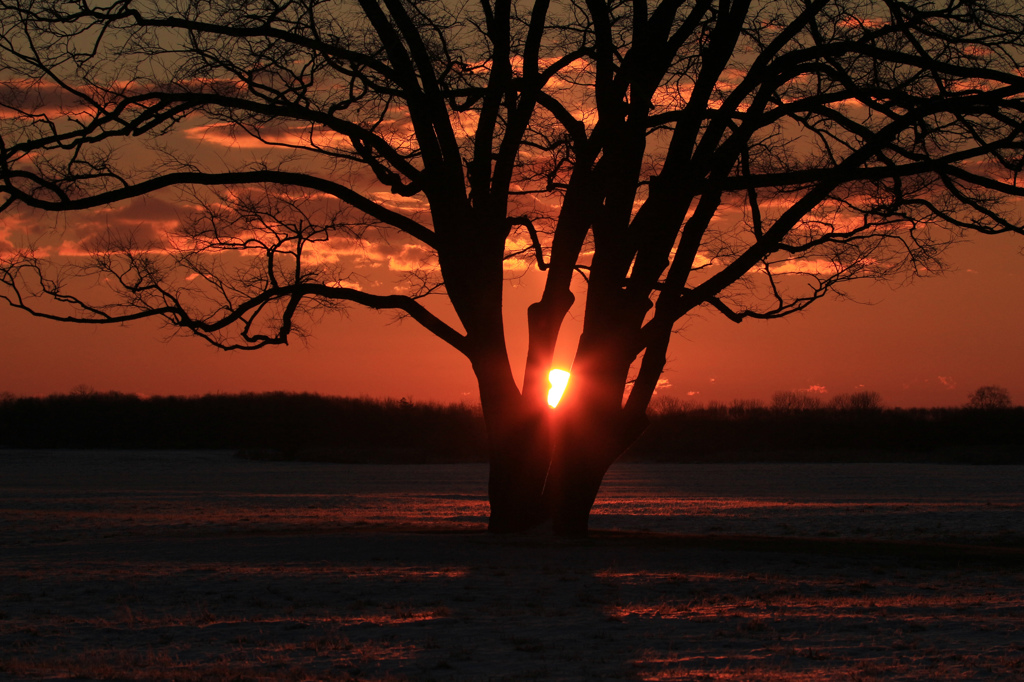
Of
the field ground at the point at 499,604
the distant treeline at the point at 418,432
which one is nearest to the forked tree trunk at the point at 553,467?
the field ground at the point at 499,604

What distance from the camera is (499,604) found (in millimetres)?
9570

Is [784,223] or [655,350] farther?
[655,350]

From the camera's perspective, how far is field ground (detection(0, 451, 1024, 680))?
6977mm

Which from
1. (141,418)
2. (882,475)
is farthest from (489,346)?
(141,418)

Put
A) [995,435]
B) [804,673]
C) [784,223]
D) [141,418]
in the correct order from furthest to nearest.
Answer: [141,418] → [995,435] → [784,223] → [804,673]

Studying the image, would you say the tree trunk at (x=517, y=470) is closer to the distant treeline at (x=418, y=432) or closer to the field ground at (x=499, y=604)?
the field ground at (x=499, y=604)

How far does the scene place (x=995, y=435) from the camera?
79.7 metres

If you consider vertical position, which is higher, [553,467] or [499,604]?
[553,467]

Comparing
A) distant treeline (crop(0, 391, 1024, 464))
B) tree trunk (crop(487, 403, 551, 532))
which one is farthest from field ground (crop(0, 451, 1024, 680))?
distant treeline (crop(0, 391, 1024, 464))

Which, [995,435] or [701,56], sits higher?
[701,56]

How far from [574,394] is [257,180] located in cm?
591

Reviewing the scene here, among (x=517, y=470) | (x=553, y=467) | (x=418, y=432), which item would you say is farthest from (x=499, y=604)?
(x=418, y=432)

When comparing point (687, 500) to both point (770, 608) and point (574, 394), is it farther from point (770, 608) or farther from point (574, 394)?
point (770, 608)

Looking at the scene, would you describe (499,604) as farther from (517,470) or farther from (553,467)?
(553,467)
